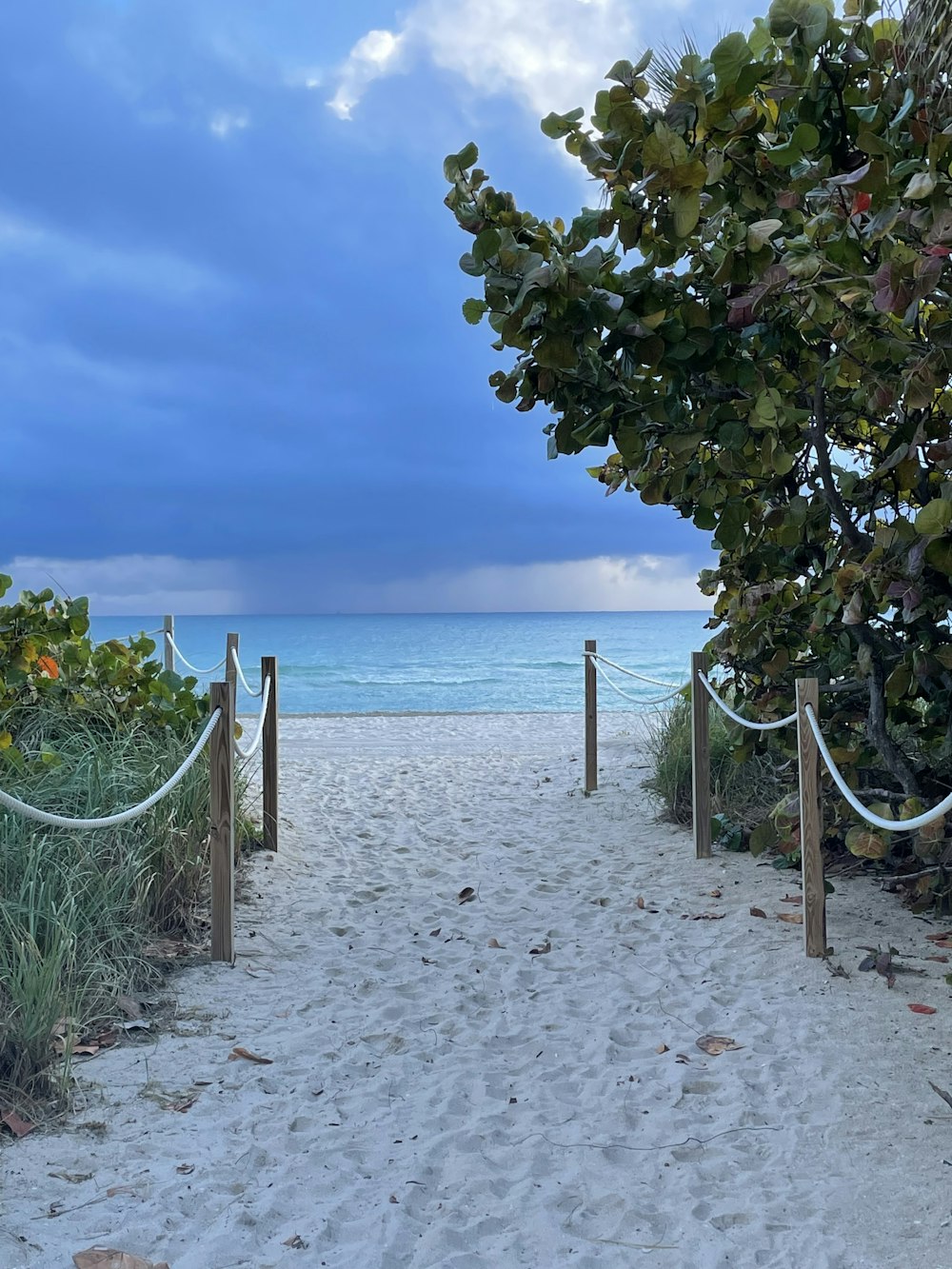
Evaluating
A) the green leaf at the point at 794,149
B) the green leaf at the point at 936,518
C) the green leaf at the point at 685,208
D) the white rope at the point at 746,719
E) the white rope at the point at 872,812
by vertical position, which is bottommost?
the white rope at the point at 872,812

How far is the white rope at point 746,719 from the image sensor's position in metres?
4.59

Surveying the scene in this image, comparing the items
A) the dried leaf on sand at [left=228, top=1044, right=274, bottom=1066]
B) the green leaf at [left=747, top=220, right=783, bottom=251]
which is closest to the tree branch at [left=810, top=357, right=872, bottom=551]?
the green leaf at [left=747, top=220, right=783, bottom=251]

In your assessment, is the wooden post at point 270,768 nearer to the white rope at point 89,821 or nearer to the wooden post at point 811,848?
the white rope at point 89,821

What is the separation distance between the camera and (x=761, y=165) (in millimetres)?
3738

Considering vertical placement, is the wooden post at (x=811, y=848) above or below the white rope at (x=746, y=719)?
below

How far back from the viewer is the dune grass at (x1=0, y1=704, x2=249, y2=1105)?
3.25m

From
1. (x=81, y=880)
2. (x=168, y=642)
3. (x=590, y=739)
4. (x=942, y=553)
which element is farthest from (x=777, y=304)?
(x=168, y=642)

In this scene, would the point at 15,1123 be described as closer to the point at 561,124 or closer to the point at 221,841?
the point at 221,841

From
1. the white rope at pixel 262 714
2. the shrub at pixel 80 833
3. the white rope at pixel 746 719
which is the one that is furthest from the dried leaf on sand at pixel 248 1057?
the white rope at pixel 746 719

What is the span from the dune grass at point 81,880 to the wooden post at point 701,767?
120 inches

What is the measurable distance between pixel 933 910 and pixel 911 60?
3.87 metres

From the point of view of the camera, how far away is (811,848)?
437cm

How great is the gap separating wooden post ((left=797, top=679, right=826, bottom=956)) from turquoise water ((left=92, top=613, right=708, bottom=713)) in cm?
877

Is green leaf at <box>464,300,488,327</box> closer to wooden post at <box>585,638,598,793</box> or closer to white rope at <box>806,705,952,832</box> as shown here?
white rope at <box>806,705,952,832</box>
